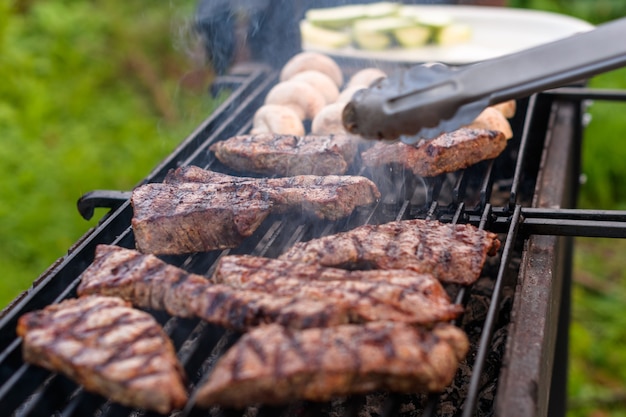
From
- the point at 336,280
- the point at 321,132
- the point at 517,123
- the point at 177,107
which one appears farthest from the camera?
the point at 177,107

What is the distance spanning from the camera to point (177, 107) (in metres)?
9.34

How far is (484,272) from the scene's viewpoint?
3945mm

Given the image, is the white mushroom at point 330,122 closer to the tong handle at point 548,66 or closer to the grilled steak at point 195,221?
the grilled steak at point 195,221

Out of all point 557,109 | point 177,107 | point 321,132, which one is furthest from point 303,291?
point 177,107

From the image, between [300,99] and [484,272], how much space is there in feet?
5.68

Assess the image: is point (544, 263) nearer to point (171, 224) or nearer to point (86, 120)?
point (171, 224)

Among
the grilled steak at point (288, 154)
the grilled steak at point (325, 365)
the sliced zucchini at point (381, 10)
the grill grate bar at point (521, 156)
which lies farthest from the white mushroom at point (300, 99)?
the grilled steak at point (325, 365)

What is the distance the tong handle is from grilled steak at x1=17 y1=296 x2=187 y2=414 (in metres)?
1.46

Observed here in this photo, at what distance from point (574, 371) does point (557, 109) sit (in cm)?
244

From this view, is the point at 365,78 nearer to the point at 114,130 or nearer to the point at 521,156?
the point at 521,156

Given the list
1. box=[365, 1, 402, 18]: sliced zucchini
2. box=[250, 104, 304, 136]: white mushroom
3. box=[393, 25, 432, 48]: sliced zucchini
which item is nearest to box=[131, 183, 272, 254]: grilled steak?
box=[250, 104, 304, 136]: white mushroom

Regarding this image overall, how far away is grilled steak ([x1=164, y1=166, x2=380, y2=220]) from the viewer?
10.6 ft

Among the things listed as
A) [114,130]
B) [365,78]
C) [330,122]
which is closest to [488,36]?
[365,78]

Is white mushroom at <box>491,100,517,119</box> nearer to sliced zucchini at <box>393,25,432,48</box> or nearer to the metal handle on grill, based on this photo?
sliced zucchini at <box>393,25,432,48</box>
